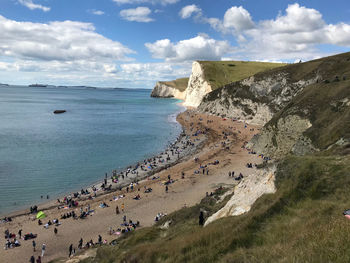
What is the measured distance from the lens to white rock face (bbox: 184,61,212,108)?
143 meters

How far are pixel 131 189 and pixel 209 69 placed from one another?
126 metres

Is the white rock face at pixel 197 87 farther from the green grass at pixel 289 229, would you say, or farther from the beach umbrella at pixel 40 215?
the green grass at pixel 289 229

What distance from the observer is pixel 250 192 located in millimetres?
16109

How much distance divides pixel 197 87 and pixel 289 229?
477ft

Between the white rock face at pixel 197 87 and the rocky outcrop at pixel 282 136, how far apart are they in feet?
290

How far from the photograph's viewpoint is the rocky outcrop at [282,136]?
43.7 metres

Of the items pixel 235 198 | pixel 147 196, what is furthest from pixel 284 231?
pixel 147 196

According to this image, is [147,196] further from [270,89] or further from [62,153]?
[270,89]

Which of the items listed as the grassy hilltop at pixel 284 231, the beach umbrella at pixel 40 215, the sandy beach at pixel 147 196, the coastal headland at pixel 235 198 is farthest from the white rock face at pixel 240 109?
the grassy hilltop at pixel 284 231

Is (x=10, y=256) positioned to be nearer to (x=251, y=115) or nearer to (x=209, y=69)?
(x=251, y=115)

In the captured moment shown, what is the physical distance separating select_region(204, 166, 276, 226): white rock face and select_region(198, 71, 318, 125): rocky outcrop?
233ft

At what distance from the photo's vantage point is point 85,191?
1489 inches

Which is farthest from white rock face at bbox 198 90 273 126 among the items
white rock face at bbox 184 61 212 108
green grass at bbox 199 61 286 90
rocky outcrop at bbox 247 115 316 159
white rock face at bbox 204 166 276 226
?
white rock face at bbox 204 166 276 226

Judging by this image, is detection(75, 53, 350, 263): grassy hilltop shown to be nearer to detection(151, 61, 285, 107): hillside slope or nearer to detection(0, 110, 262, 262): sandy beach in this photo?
detection(0, 110, 262, 262): sandy beach
